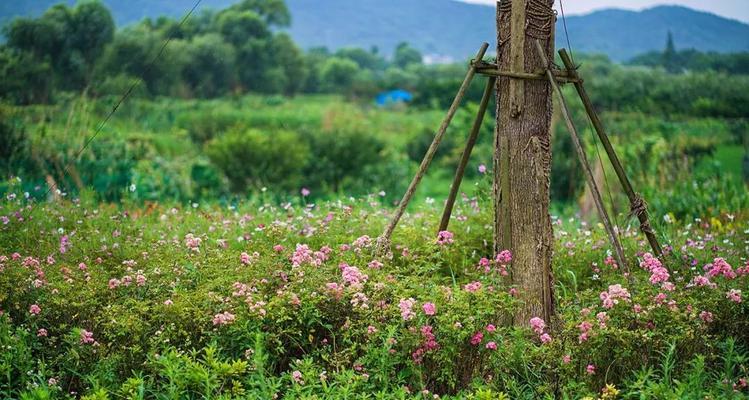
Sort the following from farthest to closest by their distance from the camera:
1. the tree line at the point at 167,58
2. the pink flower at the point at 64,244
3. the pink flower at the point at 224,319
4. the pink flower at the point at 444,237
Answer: the tree line at the point at 167,58
the pink flower at the point at 64,244
the pink flower at the point at 444,237
the pink flower at the point at 224,319

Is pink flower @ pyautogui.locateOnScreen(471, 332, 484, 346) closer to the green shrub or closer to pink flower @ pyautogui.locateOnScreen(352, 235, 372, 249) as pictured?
pink flower @ pyautogui.locateOnScreen(352, 235, 372, 249)

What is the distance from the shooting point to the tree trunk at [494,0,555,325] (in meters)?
4.73

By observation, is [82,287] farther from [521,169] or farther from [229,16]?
[229,16]

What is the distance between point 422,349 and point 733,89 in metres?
28.0

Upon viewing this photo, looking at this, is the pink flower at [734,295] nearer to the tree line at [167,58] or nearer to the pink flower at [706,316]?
the pink flower at [706,316]

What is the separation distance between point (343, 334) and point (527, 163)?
1.52m

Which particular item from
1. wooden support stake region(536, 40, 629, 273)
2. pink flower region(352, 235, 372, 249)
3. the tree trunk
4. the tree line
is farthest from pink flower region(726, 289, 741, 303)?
the tree line

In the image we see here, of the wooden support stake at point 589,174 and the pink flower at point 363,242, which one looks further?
the pink flower at point 363,242

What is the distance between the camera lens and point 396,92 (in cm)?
6322

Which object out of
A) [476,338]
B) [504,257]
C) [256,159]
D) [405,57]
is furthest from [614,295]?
[405,57]

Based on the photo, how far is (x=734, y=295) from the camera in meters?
4.19

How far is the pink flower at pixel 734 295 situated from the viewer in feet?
13.7

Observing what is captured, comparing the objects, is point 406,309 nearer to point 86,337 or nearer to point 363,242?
point 363,242

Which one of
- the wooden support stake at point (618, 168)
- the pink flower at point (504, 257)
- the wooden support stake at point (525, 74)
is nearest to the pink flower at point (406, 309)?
the pink flower at point (504, 257)
